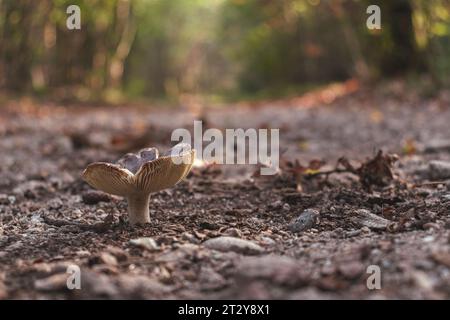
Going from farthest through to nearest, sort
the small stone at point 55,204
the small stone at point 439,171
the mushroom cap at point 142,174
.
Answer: the small stone at point 439,171 → the small stone at point 55,204 → the mushroom cap at point 142,174

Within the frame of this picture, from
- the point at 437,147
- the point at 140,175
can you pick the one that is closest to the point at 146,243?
the point at 140,175

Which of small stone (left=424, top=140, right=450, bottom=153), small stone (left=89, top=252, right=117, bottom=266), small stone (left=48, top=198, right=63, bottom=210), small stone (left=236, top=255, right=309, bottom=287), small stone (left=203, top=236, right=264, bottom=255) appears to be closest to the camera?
small stone (left=236, top=255, right=309, bottom=287)

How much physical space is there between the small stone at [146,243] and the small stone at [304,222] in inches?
28.4

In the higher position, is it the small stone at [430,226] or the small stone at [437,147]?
the small stone at [437,147]

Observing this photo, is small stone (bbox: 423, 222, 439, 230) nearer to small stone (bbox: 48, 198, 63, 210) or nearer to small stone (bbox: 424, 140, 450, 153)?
small stone (bbox: 48, 198, 63, 210)

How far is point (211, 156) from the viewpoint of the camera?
22.3 ft

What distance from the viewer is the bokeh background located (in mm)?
15711

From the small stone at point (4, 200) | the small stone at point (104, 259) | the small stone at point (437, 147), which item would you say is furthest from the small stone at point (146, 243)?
the small stone at point (437, 147)

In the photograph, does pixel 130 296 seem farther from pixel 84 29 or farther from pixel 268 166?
pixel 84 29

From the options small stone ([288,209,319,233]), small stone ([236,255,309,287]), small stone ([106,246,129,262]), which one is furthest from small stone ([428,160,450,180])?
small stone ([106,246,129,262])

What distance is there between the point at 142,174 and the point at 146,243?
317mm

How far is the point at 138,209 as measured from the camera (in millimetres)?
3170

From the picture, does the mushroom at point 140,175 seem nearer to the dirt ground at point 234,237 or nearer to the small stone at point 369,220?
the dirt ground at point 234,237

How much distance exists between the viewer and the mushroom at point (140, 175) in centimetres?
286
